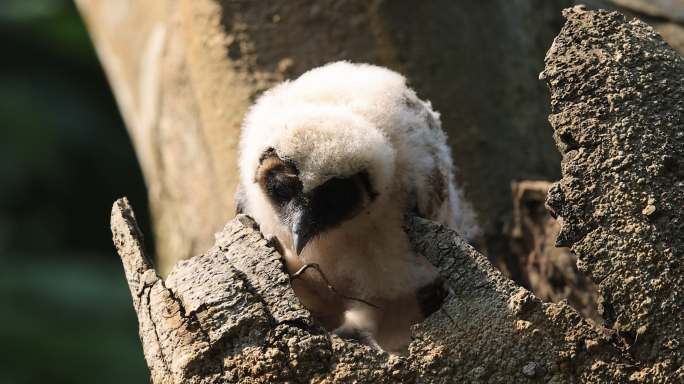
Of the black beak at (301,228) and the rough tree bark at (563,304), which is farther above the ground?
the black beak at (301,228)

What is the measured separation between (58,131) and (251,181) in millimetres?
7870

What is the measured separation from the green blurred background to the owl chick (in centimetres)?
617

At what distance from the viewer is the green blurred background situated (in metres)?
9.49

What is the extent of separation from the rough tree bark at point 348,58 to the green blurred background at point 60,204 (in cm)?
463

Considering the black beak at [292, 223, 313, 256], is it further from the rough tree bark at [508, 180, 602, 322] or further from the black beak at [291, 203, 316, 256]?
the rough tree bark at [508, 180, 602, 322]

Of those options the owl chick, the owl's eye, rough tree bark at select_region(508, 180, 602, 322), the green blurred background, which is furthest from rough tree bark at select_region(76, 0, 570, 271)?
the green blurred background

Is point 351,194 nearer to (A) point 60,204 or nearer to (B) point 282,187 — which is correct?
(B) point 282,187

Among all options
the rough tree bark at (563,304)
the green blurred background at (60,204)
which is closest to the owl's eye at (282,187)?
the rough tree bark at (563,304)

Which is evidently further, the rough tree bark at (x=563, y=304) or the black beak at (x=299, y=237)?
the black beak at (x=299, y=237)

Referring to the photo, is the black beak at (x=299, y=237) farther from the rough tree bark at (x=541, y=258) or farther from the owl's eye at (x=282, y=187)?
the rough tree bark at (x=541, y=258)

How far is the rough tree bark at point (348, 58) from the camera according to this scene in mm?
4586

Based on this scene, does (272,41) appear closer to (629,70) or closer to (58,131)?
(629,70)

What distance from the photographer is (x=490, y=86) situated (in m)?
4.85

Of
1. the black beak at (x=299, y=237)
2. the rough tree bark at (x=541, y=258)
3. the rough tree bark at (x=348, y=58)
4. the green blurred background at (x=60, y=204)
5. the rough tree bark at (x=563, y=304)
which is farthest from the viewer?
the green blurred background at (x=60, y=204)
